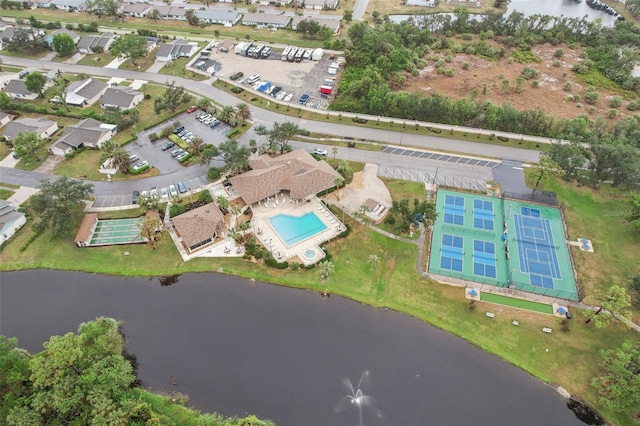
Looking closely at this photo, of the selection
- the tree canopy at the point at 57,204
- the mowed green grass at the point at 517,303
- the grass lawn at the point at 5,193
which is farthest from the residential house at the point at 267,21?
the mowed green grass at the point at 517,303

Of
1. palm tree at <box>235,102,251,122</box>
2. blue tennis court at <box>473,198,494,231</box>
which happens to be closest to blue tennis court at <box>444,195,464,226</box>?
blue tennis court at <box>473,198,494,231</box>

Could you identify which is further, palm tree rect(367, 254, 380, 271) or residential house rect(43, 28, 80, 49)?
residential house rect(43, 28, 80, 49)

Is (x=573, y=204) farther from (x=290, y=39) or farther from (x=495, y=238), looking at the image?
(x=290, y=39)

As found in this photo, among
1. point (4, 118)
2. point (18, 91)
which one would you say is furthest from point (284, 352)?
point (18, 91)

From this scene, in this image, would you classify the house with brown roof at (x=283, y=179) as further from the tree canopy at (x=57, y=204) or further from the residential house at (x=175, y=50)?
the residential house at (x=175, y=50)

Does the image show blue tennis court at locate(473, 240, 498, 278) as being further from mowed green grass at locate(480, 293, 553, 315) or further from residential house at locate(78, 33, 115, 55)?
residential house at locate(78, 33, 115, 55)

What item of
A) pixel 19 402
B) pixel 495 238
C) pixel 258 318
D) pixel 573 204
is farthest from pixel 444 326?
pixel 19 402

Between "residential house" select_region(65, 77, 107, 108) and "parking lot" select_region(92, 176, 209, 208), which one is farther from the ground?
"residential house" select_region(65, 77, 107, 108)
